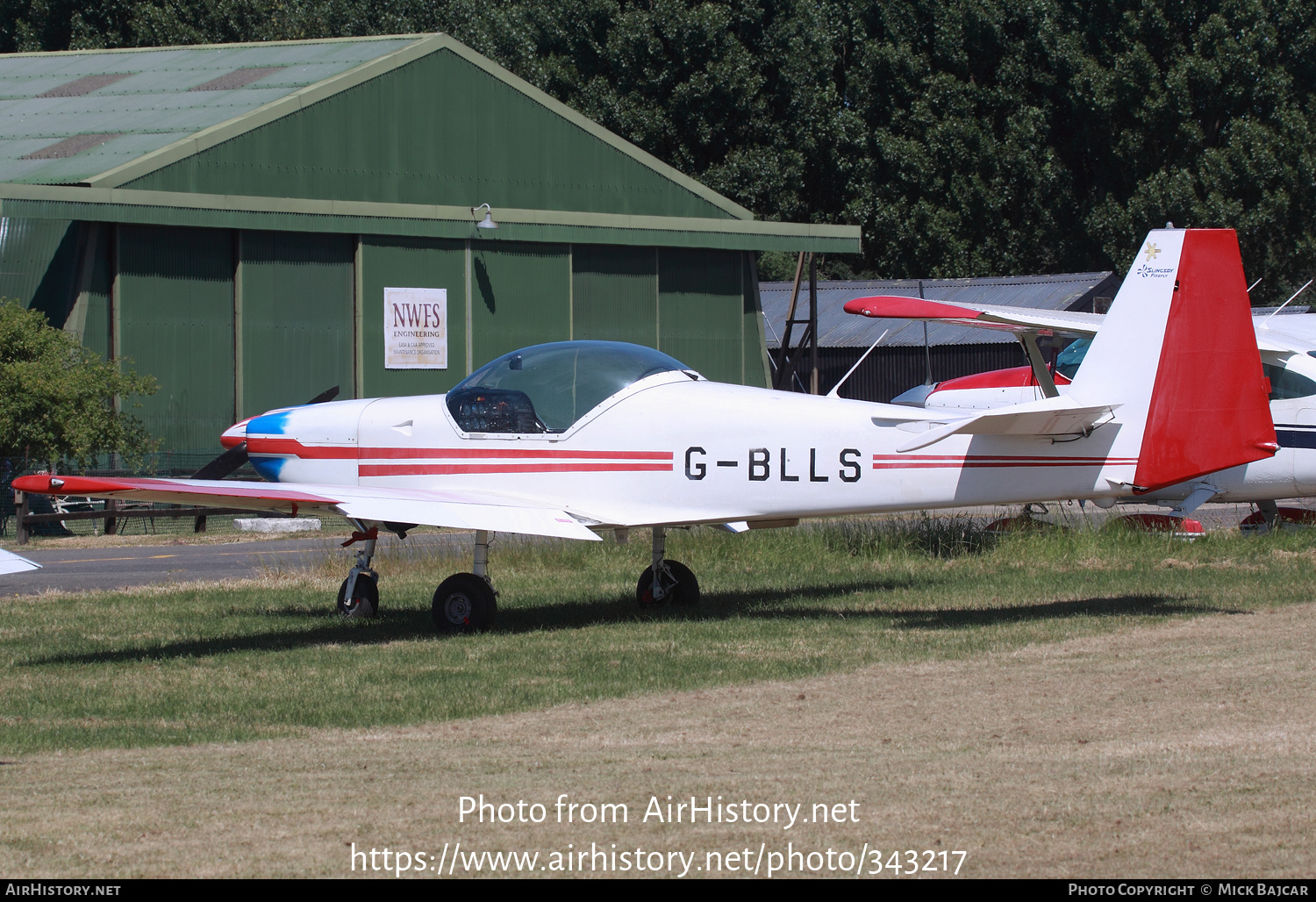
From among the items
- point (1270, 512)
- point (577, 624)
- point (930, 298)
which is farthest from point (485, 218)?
point (577, 624)

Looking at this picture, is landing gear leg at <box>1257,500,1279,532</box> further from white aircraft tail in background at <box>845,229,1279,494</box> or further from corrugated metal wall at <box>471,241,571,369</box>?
corrugated metal wall at <box>471,241,571,369</box>

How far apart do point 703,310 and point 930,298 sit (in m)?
11.3

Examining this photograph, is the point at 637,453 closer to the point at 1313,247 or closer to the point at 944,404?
the point at 944,404

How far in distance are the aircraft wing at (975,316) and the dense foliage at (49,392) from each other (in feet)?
40.4

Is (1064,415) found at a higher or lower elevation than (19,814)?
higher

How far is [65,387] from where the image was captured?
71.7ft

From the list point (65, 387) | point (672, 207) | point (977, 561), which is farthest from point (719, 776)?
point (672, 207)

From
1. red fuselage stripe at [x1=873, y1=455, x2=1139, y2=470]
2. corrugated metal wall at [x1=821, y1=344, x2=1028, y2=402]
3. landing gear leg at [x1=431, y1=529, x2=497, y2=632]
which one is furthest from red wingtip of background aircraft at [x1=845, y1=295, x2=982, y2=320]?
corrugated metal wall at [x1=821, y1=344, x2=1028, y2=402]

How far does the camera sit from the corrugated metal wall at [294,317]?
2586 cm

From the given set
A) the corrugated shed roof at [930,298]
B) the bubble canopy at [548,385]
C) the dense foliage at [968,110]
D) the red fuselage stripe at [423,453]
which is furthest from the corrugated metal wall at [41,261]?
the dense foliage at [968,110]

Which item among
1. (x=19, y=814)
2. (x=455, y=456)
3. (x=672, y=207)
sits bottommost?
(x=19, y=814)

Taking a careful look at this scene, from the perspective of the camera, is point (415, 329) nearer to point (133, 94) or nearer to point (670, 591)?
point (133, 94)

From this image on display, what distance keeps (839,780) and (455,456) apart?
19.5 ft

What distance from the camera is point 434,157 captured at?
28.3m
